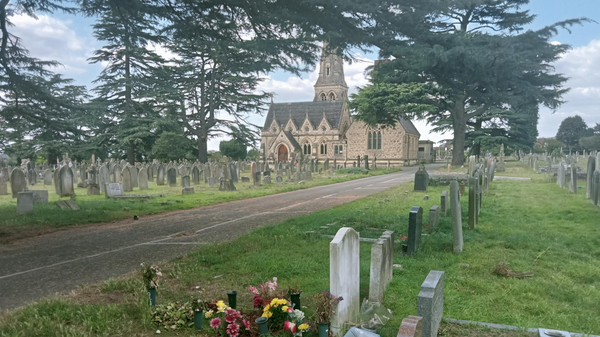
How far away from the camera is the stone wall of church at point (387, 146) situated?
166 ft

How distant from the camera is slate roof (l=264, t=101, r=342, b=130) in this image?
63312 millimetres

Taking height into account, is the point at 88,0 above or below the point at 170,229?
above

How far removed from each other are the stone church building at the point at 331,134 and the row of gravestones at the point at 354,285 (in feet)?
142

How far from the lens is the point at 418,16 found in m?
8.00

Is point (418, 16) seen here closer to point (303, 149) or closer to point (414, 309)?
point (414, 309)

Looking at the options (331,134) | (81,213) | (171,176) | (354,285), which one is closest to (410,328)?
(354,285)

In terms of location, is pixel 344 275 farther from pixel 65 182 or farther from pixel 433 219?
pixel 65 182

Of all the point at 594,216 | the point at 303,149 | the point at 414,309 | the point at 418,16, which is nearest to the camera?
the point at 414,309

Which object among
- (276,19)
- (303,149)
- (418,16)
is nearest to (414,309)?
(418,16)

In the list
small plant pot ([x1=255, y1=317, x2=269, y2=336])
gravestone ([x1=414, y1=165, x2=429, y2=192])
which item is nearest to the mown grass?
small plant pot ([x1=255, y1=317, x2=269, y2=336])

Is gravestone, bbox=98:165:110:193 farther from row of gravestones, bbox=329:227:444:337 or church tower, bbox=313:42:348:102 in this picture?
church tower, bbox=313:42:348:102

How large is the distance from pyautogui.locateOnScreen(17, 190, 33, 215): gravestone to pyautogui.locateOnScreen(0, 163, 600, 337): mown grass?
712 centimetres

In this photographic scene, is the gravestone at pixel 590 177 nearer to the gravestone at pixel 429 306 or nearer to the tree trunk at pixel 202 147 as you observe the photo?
the gravestone at pixel 429 306

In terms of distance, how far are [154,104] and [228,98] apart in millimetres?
7130
